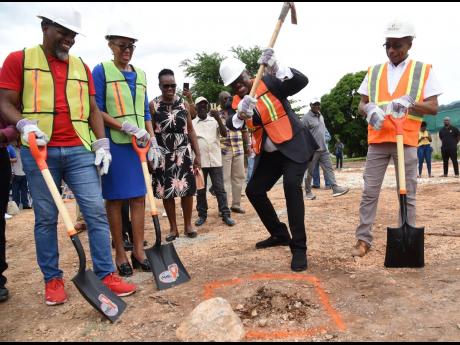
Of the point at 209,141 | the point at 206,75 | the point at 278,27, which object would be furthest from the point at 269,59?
the point at 206,75

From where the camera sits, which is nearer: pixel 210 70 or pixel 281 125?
pixel 281 125

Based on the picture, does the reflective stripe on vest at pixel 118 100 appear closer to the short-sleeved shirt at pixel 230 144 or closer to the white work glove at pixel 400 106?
the white work glove at pixel 400 106

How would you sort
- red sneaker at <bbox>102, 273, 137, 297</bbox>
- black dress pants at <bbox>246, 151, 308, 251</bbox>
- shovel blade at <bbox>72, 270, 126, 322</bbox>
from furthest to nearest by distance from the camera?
black dress pants at <bbox>246, 151, 308, 251</bbox> → red sneaker at <bbox>102, 273, 137, 297</bbox> → shovel blade at <bbox>72, 270, 126, 322</bbox>

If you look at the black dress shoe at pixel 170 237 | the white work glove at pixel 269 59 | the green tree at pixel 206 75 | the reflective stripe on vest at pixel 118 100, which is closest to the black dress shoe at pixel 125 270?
the reflective stripe on vest at pixel 118 100

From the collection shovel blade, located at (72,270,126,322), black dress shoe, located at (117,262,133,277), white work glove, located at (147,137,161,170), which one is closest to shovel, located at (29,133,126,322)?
shovel blade, located at (72,270,126,322)

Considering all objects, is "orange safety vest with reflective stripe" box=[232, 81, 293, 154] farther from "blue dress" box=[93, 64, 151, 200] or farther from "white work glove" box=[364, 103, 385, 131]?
"blue dress" box=[93, 64, 151, 200]

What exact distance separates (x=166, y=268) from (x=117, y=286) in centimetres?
42

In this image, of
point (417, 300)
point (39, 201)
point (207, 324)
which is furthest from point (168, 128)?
point (417, 300)

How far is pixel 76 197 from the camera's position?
3.09 m

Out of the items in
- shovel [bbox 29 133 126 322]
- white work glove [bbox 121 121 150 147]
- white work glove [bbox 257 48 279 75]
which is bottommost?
shovel [bbox 29 133 126 322]

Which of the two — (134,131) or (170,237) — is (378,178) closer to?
(134,131)

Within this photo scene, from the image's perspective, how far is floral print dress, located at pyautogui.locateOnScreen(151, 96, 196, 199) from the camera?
15.0 ft

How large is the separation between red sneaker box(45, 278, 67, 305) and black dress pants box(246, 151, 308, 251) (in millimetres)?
1872

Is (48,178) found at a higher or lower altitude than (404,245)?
higher
